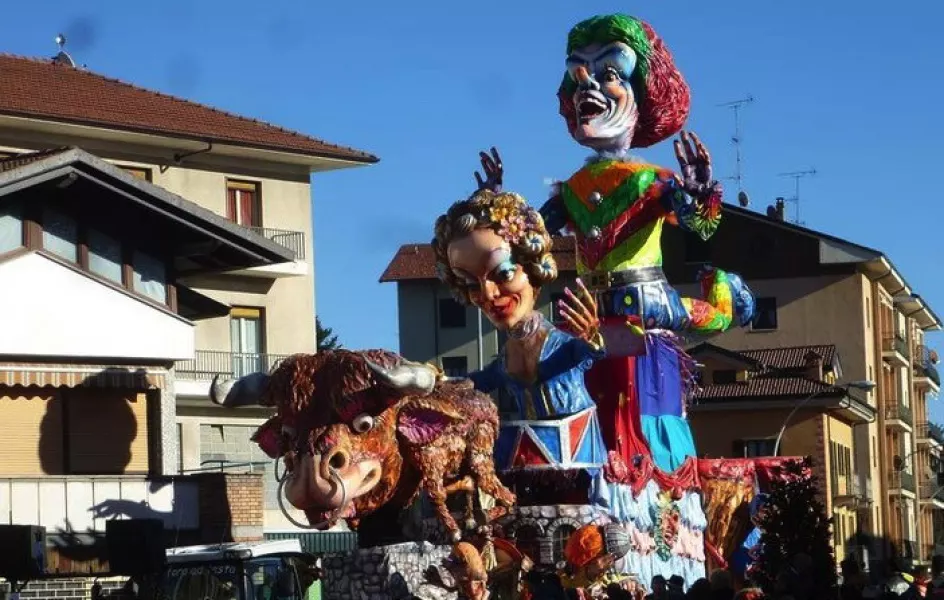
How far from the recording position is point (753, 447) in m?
54.3

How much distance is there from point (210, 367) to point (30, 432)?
1042 cm

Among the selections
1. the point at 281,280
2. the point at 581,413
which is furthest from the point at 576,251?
the point at 281,280

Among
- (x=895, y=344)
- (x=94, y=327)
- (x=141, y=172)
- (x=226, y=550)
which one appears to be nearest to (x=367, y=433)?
(x=226, y=550)

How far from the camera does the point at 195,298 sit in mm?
31047

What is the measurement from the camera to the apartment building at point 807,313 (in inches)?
2434

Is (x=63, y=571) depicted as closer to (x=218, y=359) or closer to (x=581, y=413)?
(x=581, y=413)

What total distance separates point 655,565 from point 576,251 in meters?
3.38

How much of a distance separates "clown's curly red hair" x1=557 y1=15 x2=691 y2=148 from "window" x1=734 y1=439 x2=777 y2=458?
2939cm

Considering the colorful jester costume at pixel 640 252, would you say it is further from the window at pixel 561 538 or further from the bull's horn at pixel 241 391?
the bull's horn at pixel 241 391

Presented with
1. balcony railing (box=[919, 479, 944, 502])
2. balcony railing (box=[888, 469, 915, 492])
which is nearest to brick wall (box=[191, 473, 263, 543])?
balcony railing (box=[888, 469, 915, 492])

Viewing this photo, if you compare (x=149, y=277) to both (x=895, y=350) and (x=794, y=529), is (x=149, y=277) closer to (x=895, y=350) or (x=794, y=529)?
(x=794, y=529)

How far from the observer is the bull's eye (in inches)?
797

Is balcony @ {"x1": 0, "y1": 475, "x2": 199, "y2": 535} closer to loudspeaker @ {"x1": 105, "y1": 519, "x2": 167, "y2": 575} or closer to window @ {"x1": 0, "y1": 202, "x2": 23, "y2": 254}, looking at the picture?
window @ {"x1": 0, "y1": 202, "x2": 23, "y2": 254}

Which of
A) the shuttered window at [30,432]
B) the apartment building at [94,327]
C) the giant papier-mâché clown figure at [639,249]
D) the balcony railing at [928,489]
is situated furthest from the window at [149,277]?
the balcony railing at [928,489]
